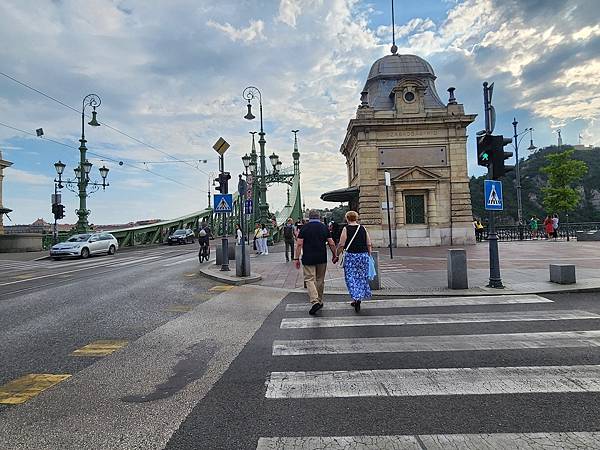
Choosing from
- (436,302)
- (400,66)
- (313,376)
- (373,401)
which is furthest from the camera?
(400,66)

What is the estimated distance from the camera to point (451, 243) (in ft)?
84.4

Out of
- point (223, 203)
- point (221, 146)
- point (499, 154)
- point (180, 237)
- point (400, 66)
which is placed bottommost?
point (180, 237)

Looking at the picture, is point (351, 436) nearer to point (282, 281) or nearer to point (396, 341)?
point (396, 341)

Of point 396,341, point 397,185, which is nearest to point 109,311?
point 396,341

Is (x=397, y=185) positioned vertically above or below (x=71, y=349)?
above

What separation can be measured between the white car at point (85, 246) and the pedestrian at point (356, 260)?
71.3ft

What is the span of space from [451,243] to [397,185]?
511 cm

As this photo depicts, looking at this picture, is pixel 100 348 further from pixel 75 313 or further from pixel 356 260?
pixel 356 260

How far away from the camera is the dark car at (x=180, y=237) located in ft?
127

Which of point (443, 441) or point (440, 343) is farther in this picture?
point (440, 343)

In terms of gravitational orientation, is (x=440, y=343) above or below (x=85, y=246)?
below

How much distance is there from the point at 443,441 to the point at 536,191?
10139 centimetres

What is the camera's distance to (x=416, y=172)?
2544cm

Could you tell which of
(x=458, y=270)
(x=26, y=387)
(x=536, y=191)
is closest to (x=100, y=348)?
(x=26, y=387)
